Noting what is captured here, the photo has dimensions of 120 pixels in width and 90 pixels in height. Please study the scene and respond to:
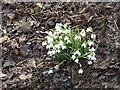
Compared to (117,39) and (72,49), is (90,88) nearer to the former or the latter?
(72,49)

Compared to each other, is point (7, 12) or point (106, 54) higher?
point (7, 12)

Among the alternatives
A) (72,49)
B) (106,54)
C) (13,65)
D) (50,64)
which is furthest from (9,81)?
(106,54)

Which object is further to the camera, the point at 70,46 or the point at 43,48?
the point at 43,48
